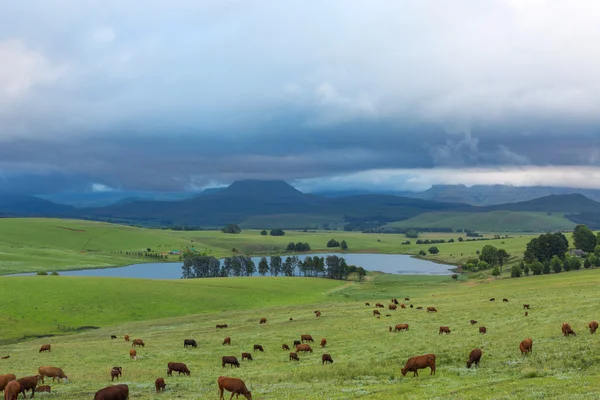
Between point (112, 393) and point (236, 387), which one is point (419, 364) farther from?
point (112, 393)

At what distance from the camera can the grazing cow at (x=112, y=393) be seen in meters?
23.2

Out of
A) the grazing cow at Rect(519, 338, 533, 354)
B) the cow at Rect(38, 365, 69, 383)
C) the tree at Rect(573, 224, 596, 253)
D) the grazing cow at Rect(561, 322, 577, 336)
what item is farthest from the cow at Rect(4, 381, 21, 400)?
the tree at Rect(573, 224, 596, 253)

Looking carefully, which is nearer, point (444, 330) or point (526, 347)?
point (526, 347)

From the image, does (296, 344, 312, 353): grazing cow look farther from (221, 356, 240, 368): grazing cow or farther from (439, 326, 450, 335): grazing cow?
(439, 326, 450, 335): grazing cow

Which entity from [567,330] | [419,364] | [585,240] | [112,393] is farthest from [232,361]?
[585,240]

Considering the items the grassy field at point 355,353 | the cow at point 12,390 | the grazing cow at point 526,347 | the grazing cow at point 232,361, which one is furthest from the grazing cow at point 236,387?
the grazing cow at point 526,347

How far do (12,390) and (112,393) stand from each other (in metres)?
6.25

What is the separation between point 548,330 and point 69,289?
80901mm

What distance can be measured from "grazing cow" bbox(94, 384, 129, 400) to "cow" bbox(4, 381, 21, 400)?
5.56 metres

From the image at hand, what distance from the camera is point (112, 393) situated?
76.8 feet

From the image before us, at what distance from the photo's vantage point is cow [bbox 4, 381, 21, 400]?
25047mm

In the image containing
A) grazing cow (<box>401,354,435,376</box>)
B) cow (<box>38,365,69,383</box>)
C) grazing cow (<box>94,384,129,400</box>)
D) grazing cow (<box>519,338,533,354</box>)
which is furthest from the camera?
cow (<box>38,365,69,383</box>)

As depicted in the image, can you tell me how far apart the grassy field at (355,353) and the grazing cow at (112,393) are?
1.97 m

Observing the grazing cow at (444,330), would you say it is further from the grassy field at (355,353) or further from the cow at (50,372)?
the cow at (50,372)
